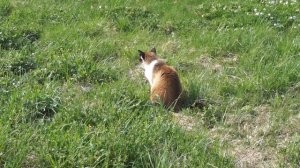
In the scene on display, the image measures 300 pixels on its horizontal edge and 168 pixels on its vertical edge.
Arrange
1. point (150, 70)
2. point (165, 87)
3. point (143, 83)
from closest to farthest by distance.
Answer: point (165, 87)
point (150, 70)
point (143, 83)

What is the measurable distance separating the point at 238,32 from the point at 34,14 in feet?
10.5

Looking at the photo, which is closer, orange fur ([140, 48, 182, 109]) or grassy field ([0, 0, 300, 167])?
grassy field ([0, 0, 300, 167])

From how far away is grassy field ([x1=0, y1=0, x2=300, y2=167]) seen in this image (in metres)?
3.56

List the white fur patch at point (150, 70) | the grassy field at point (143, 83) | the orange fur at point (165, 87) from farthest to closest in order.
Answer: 1. the white fur patch at point (150, 70)
2. the orange fur at point (165, 87)
3. the grassy field at point (143, 83)

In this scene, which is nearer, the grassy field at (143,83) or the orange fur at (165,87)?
the grassy field at (143,83)

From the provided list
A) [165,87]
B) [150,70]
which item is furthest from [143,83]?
[165,87]

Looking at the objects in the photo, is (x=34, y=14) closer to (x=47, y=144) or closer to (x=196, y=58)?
(x=196, y=58)

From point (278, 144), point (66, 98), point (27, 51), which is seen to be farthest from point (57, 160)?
point (27, 51)

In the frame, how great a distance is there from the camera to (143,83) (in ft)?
17.4

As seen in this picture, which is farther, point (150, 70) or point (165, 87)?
point (150, 70)

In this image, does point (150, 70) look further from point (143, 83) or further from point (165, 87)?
point (165, 87)

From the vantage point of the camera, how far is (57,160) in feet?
11.0

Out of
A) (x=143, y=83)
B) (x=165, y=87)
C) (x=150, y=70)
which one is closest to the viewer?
(x=165, y=87)

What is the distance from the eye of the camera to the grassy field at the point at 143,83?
356 centimetres
